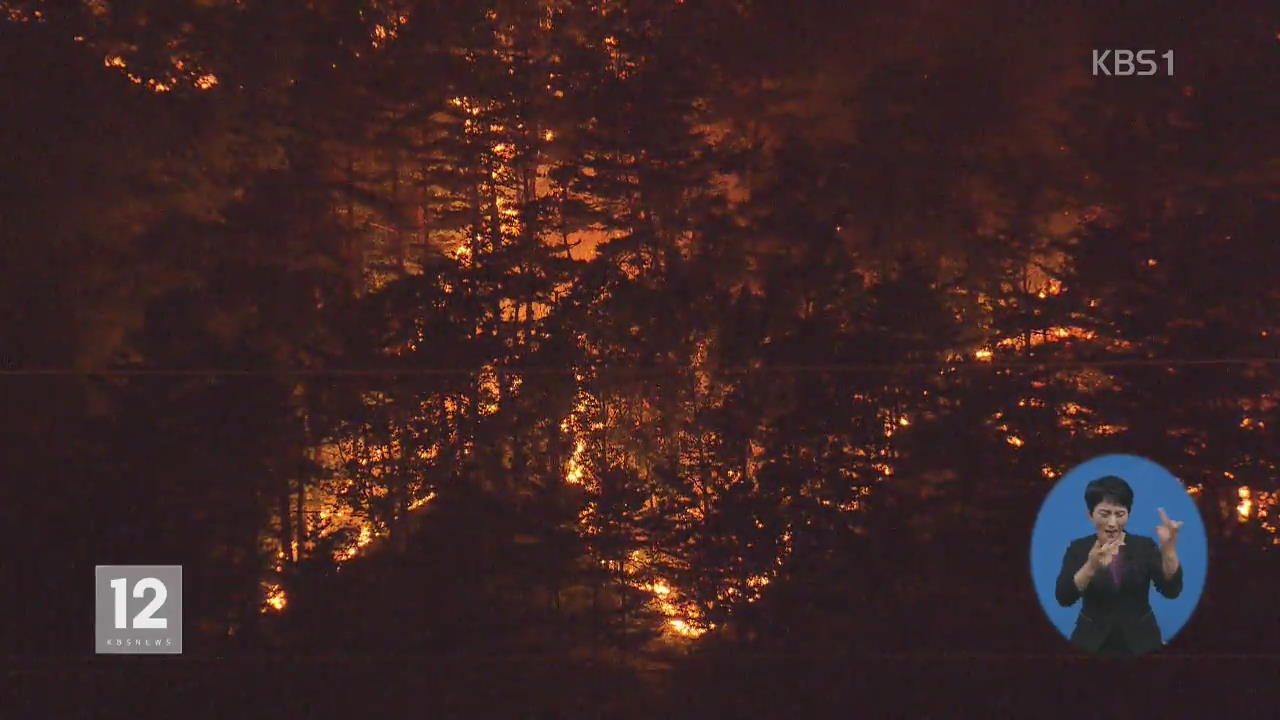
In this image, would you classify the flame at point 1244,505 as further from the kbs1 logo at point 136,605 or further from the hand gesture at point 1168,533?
the kbs1 logo at point 136,605

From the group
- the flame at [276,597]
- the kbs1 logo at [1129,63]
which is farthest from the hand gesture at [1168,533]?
the flame at [276,597]

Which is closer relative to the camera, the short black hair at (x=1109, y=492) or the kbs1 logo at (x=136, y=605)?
the short black hair at (x=1109, y=492)

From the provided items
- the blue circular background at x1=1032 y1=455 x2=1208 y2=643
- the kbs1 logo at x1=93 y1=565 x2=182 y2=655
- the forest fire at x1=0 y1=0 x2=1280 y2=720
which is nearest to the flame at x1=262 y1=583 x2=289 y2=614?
the forest fire at x1=0 y1=0 x2=1280 y2=720

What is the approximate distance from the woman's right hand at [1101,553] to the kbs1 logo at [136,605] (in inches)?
118

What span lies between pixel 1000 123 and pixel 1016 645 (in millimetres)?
1716

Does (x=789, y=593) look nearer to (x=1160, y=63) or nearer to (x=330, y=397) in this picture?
(x=330, y=397)

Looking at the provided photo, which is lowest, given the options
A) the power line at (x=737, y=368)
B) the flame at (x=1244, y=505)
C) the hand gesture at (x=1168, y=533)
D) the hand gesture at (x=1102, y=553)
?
the hand gesture at (x=1102, y=553)

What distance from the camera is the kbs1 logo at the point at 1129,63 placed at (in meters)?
3.34

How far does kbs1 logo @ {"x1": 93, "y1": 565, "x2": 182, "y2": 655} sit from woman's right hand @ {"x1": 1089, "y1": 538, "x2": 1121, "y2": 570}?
9.86 feet

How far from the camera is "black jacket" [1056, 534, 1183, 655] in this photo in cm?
329

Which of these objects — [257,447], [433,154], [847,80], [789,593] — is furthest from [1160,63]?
[257,447]

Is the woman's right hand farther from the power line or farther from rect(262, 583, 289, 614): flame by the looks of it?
rect(262, 583, 289, 614): flame

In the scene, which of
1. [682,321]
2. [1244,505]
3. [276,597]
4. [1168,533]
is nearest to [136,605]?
[276,597]

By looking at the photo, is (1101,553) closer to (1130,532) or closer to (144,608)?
(1130,532)
